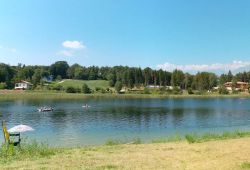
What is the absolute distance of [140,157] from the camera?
18188 mm

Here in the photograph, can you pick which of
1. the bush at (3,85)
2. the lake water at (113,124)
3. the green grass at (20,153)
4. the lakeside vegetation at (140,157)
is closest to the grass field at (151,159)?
the lakeside vegetation at (140,157)

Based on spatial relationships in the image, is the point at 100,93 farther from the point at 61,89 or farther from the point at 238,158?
the point at 238,158

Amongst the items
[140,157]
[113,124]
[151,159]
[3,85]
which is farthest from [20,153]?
[3,85]

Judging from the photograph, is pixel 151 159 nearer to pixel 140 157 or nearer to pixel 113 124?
pixel 140 157

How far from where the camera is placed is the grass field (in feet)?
51.5

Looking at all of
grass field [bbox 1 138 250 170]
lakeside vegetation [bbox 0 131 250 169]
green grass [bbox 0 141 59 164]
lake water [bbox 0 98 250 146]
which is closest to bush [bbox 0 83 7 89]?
lake water [bbox 0 98 250 146]

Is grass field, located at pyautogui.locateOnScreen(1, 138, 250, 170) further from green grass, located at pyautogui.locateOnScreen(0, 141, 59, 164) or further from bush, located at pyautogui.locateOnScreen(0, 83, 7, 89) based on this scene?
bush, located at pyautogui.locateOnScreen(0, 83, 7, 89)

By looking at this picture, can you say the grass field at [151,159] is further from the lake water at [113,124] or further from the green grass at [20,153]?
the lake water at [113,124]

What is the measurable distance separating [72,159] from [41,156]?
200 centimetres

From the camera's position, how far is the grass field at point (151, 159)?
51.5 feet

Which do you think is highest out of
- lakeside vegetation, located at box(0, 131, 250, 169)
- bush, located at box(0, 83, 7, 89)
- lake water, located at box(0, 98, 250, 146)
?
bush, located at box(0, 83, 7, 89)

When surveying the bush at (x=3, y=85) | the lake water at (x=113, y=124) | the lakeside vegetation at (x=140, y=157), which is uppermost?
the bush at (x=3, y=85)

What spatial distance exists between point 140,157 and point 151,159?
2.45 ft

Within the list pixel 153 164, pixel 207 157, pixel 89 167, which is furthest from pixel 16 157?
pixel 207 157
